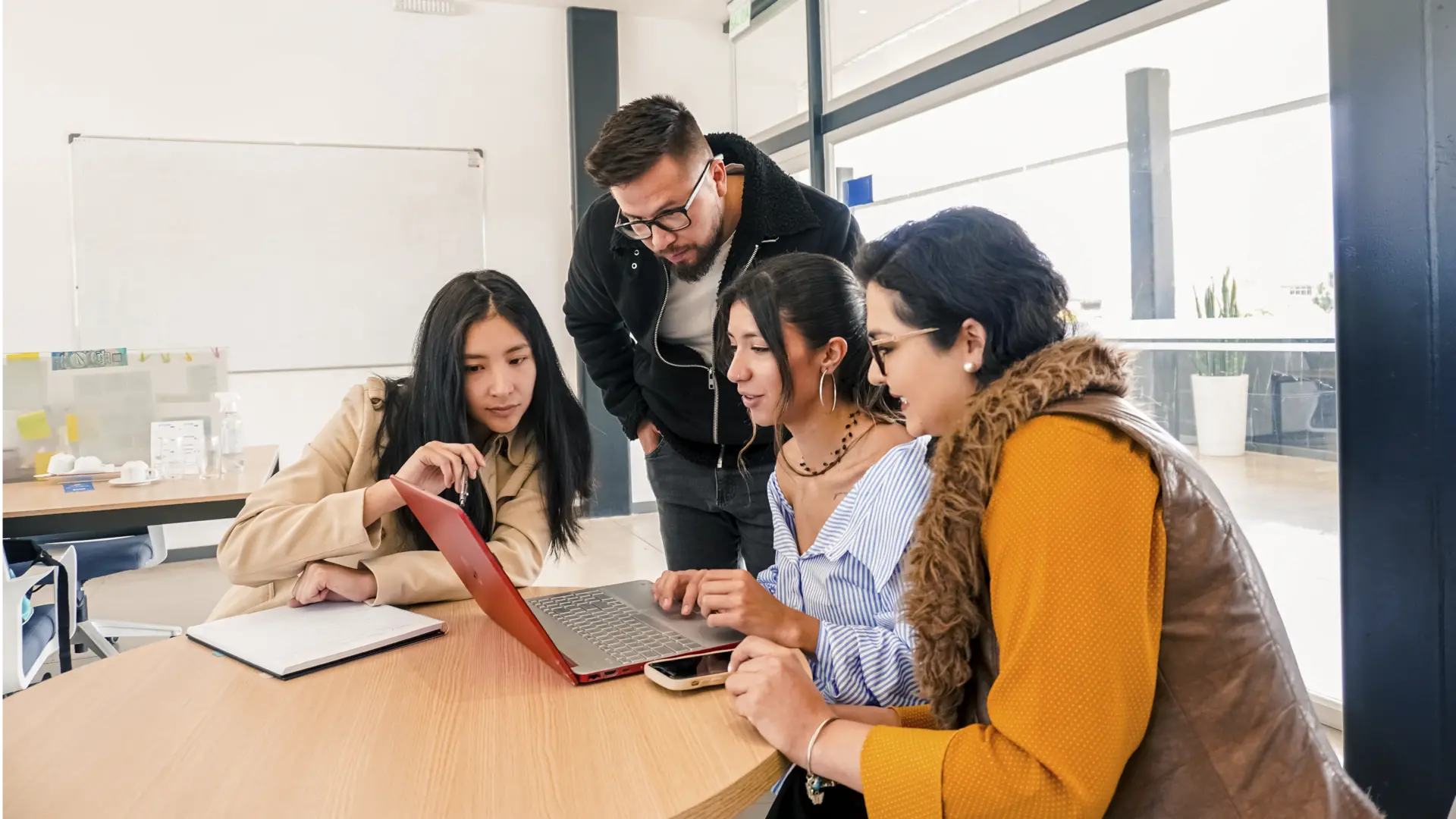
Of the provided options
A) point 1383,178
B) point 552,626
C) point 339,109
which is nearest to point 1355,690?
point 1383,178

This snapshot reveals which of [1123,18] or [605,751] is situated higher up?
[1123,18]

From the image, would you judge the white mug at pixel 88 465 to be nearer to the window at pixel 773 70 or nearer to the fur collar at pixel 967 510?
the fur collar at pixel 967 510

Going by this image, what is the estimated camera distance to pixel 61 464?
9.93 ft

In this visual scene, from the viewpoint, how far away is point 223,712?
41.0 inches

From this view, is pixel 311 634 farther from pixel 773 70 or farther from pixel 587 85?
pixel 587 85

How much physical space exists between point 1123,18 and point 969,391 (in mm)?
2223

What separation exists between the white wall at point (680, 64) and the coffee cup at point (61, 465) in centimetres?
306

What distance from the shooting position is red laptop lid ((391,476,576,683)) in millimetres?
1060

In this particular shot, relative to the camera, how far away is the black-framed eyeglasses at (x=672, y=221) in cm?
189

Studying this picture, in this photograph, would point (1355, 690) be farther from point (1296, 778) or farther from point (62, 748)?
point (62, 748)

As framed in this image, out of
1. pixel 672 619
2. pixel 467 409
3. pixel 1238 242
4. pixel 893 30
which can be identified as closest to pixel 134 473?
pixel 467 409

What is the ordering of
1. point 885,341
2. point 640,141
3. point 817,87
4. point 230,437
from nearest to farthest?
point 885,341 → point 640,141 → point 230,437 → point 817,87

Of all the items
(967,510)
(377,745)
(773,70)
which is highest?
(773,70)

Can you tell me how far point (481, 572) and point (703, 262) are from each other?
1073 millimetres
